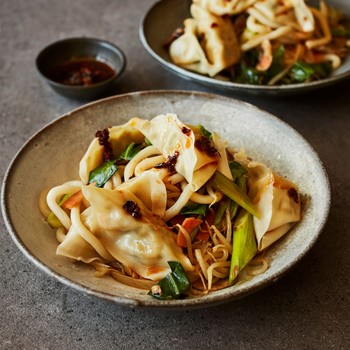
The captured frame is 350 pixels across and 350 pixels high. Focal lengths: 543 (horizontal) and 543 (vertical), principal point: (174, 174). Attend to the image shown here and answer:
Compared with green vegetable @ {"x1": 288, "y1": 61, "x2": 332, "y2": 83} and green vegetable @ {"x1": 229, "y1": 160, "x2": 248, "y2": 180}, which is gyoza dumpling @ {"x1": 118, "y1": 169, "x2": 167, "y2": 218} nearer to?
green vegetable @ {"x1": 229, "y1": 160, "x2": 248, "y2": 180}

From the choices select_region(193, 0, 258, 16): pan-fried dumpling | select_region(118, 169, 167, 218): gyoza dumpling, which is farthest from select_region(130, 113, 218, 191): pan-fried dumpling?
select_region(193, 0, 258, 16): pan-fried dumpling

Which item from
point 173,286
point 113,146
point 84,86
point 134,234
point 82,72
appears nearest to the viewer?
point 173,286

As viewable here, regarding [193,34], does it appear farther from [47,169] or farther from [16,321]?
[16,321]

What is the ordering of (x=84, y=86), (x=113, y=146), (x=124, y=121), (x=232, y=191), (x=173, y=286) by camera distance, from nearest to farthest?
(x=173, y=286), (x=232, y=191), (x=113, y=146), (x=124, y=121), (x=84, y=86)

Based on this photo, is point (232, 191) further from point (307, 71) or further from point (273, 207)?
point (307, 71)

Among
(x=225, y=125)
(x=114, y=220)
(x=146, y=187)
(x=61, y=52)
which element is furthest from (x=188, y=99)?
(x=61, y=52)

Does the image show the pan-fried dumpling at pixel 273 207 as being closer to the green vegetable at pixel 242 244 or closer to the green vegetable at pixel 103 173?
the green vegetable at pixel 242 244

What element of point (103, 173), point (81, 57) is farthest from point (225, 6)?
point (103, 173)
